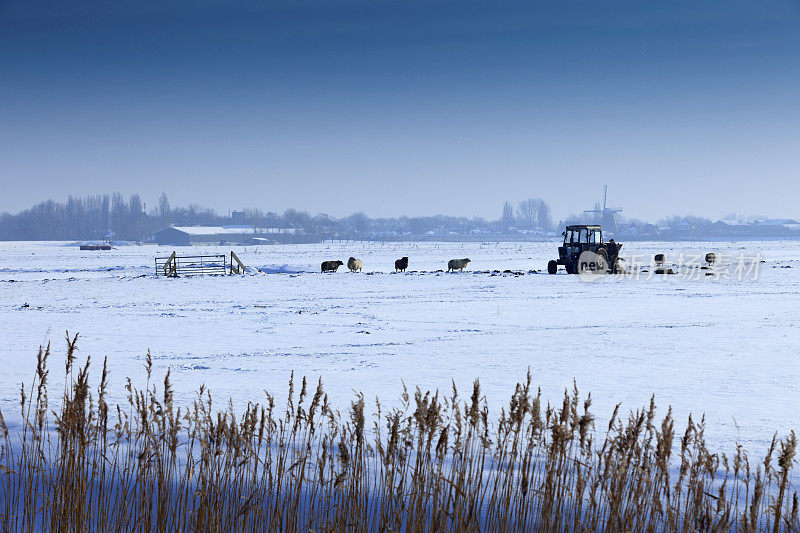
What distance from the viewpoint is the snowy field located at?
7223 millimetres

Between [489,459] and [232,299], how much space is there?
52.0 ft

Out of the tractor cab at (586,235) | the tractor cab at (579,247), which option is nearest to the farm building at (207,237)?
the tractor cab at (579,247)

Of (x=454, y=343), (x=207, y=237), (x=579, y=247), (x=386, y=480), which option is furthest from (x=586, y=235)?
(x=207, y=237)

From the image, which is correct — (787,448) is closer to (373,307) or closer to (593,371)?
(593,371)

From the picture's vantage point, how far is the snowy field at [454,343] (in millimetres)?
7223

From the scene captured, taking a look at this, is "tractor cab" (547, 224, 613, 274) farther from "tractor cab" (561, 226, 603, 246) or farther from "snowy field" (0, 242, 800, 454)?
"snowy field" (0, 242, 800, 454)

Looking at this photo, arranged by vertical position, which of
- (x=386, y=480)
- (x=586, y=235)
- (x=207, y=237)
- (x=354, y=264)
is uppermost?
(x=586, y=235)

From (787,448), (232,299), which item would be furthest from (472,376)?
(232,299)

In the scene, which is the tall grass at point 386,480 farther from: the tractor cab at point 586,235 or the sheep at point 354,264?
the sheep at point 354,264

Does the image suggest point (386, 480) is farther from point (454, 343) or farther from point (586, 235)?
point (586, 235)

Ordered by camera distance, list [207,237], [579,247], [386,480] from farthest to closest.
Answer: [207,237]
[579,247]
[386,480]

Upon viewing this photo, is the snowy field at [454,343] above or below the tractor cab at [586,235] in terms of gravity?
below

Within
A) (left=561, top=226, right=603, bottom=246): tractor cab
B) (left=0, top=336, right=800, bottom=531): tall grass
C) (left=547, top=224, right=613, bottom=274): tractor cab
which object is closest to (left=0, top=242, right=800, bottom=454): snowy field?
(left=0, top=336, right=800, bottom=531): tall grass

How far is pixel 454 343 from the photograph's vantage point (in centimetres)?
1108
